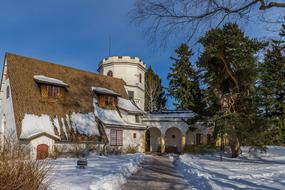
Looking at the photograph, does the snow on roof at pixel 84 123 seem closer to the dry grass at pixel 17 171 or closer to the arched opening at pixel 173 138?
the arched opening at pixel 173 138

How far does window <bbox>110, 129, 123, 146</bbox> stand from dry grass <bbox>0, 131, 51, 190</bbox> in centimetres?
1931

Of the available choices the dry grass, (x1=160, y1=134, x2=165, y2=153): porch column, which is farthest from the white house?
the dry grass

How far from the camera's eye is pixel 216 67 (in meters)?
22.2

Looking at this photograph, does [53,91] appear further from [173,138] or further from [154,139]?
[173,138]

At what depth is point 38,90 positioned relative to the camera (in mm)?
22594

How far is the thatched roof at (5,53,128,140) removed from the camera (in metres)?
21.0

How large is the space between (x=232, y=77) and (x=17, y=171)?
18388 millimetres

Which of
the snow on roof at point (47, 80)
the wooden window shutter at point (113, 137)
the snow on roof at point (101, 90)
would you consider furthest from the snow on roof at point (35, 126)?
the snow on roof at point (101, 90)

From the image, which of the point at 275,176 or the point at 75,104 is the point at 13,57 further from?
the point at 275,176

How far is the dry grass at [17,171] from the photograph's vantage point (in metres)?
5.30

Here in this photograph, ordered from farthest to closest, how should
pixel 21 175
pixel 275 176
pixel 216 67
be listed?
1. pixel 216 67
2. pixel 275 176
3. pixel 21 175

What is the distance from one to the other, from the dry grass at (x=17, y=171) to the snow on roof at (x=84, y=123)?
54.7ft

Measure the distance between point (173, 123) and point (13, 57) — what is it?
17.4m

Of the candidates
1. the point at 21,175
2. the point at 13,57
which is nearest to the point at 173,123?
the point at 13,57
